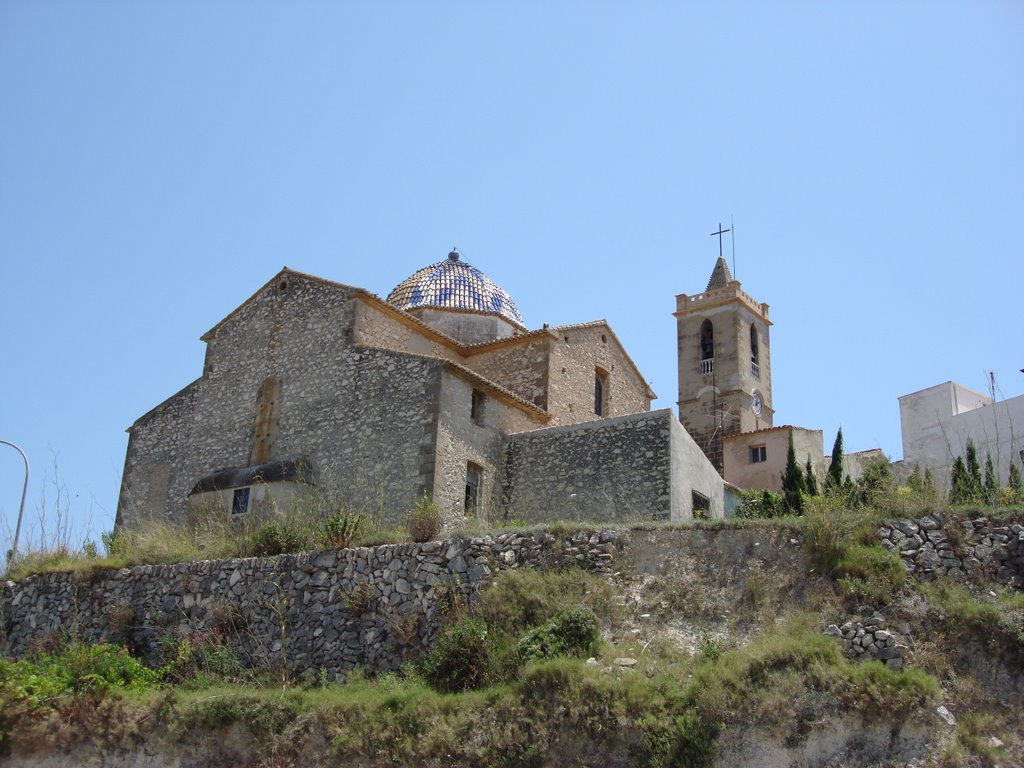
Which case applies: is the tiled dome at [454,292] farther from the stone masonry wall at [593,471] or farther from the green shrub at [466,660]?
the green shrub at [466,660]

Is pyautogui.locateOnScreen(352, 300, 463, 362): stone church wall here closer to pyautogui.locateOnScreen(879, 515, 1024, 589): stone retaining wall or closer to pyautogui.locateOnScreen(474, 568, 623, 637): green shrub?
pyautogui.locateOnScreen(474, 568, 623, 637): green shrub

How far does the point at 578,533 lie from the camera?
16.2 metres

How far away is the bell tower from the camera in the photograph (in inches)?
1527

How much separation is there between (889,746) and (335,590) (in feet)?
29.4

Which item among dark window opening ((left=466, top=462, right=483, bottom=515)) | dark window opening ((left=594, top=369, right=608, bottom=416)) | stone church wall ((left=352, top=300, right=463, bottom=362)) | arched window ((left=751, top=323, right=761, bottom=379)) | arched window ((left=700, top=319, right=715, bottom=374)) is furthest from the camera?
arched window ((left=751, top=323, right=761, bottom=379))

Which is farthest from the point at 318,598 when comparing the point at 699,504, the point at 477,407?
the point at 699,504

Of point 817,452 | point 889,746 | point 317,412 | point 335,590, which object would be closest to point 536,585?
point 335,590

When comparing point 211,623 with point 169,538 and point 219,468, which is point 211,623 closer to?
point 169,538

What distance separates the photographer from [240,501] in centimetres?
2380

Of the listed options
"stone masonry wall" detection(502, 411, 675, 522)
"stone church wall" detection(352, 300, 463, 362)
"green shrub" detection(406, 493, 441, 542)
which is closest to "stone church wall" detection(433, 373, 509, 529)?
"stone masonry wall" detection(502, 411, 675, 522)

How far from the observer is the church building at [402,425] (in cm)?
2192

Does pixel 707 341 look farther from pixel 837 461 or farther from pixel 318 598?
pixel 318 598

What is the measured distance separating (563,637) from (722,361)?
27.3 metres

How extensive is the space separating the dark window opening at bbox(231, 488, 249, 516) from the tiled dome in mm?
9263
